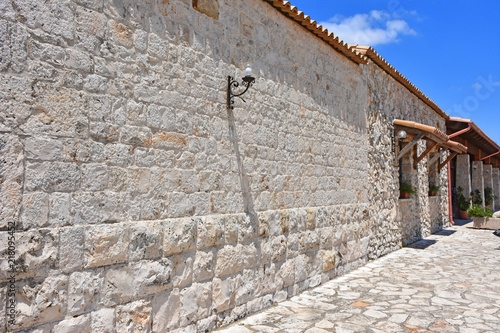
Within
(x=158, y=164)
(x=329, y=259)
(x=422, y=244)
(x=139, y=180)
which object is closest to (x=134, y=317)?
(x=139, y=180)

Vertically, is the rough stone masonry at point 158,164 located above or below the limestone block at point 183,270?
above

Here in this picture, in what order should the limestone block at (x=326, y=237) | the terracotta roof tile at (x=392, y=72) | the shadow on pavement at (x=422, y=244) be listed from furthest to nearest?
the shadow on pavement at (x=422, y=244) < the terracotta roof tile at (x=392, y=72) < the limestone block at (x=326, y=237)

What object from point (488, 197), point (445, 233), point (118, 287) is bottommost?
point (445, 233)

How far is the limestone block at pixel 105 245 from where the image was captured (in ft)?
9.25

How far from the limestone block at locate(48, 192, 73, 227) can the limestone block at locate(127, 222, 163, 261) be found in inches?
20.2

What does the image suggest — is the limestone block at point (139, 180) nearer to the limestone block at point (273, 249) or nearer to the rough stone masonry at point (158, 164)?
the rough stone masonry at point (158, 164)

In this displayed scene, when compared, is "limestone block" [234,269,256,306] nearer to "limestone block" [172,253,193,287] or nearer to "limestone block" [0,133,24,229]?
"limestone block" [172,253,193,287]

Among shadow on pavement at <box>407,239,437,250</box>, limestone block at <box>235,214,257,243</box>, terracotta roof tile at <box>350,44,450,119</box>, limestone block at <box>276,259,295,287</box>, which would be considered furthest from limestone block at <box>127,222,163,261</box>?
shadow on pavement at <box>407,239,437,250</box>

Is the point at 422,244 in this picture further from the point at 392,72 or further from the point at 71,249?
the point at 71,249

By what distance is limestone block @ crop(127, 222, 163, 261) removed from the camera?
312 cm

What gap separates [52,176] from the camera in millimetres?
2646

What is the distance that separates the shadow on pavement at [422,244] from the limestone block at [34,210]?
8.59m

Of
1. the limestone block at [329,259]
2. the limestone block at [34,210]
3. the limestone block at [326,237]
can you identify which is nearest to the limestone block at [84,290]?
the limestone block at [34,210]

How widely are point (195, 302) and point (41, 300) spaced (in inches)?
57.4
